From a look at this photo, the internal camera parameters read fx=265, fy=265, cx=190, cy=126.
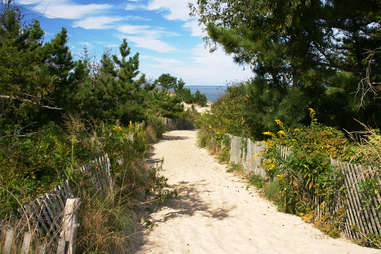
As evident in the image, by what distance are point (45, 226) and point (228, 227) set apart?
10.4 ft

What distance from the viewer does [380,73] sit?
6.30m

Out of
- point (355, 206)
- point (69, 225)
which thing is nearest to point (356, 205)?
point (355, 206)

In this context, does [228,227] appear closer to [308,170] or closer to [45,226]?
[308,170]

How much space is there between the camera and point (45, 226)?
9.41ft

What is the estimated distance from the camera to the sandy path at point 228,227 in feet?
13.5

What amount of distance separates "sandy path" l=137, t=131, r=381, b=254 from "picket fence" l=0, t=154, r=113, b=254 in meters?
1.42

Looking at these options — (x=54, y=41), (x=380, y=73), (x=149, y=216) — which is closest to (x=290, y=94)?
(x=380, y=73)

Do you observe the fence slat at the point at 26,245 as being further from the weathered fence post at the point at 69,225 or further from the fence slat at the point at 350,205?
the fence slat at the point at 350,205

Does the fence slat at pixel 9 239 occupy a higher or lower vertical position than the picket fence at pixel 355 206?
higher

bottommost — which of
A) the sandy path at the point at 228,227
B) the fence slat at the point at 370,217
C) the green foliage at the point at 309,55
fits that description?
the sandy path at the point at 228,227

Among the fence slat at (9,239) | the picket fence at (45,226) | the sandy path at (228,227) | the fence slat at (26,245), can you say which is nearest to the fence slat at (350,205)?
the sandy path at (228,227)

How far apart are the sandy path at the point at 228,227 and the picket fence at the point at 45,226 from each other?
55.8 inches

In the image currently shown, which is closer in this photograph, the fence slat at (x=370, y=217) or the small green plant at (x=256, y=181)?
the fence slat at (x=370, y=217)

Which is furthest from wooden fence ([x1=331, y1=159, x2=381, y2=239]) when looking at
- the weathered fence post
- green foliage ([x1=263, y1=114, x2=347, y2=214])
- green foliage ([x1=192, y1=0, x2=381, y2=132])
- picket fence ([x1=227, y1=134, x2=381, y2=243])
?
the weathered fence post
